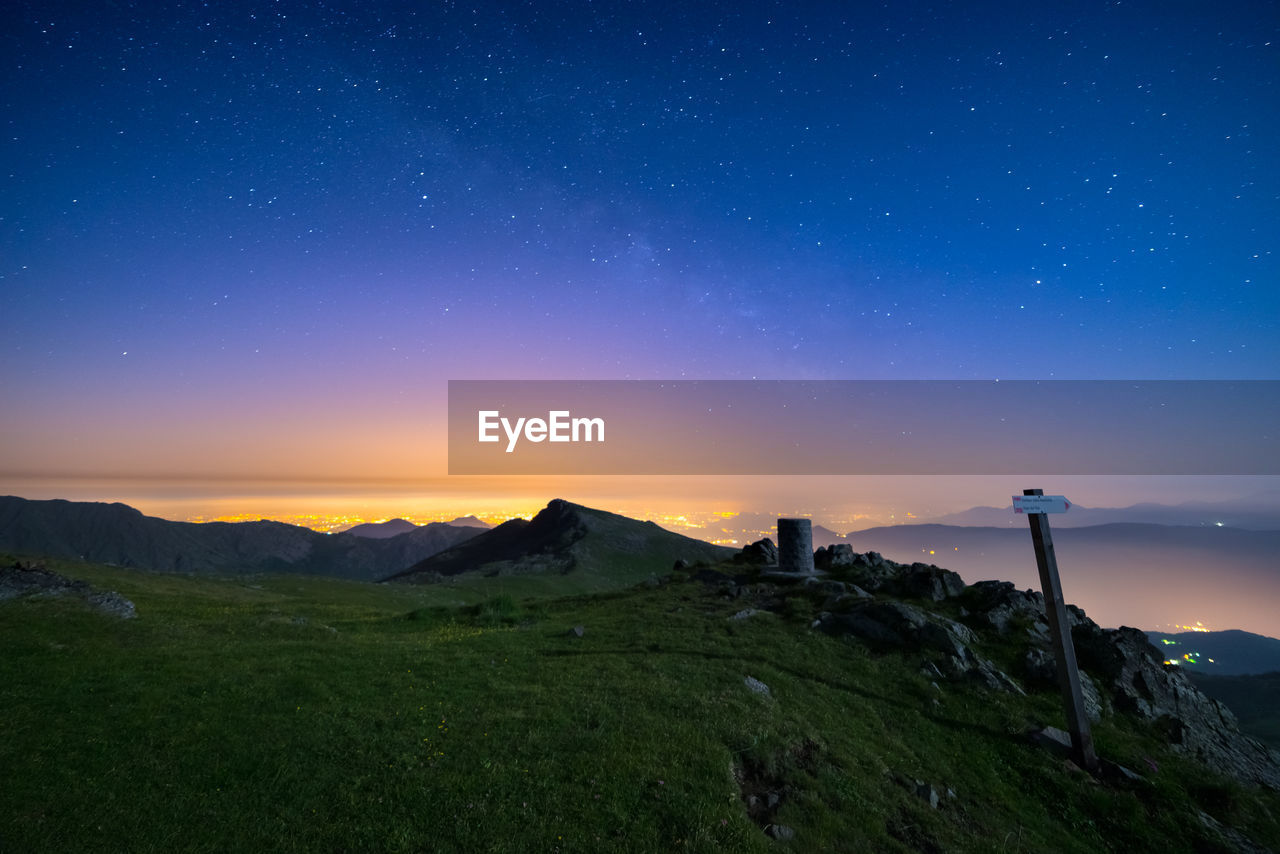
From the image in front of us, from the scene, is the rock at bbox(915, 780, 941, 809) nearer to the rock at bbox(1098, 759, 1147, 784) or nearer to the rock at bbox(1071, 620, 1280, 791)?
the rock at bbox(1098, 759, 1147, 784)

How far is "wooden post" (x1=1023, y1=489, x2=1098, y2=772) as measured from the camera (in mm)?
19375

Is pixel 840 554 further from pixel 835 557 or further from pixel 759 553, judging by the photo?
pixel 759 553

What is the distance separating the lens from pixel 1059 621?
20.5 m

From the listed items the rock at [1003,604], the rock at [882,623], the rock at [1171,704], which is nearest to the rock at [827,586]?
the rock at [882,623]

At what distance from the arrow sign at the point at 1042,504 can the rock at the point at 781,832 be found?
600 inches

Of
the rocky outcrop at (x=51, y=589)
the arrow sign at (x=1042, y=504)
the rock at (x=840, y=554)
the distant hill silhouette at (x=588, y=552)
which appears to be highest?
the arrow sign at (x=1042, y=504)

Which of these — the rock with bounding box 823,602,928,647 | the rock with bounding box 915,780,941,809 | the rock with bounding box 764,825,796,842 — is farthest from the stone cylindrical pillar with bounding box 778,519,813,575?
the rock with bounding box 764,825,796,842

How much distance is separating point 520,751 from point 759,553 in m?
43.7

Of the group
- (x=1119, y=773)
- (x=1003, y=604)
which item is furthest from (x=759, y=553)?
(x=1119, y=773)

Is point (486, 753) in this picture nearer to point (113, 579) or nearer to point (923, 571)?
point (923, 571)

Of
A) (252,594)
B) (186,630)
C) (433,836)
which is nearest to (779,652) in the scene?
(433,836)

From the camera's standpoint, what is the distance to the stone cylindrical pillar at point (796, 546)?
147ft

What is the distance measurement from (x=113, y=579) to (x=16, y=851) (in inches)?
2257

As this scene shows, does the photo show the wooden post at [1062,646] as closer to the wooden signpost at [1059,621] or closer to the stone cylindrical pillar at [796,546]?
the wooden signpost at [1059,621]
